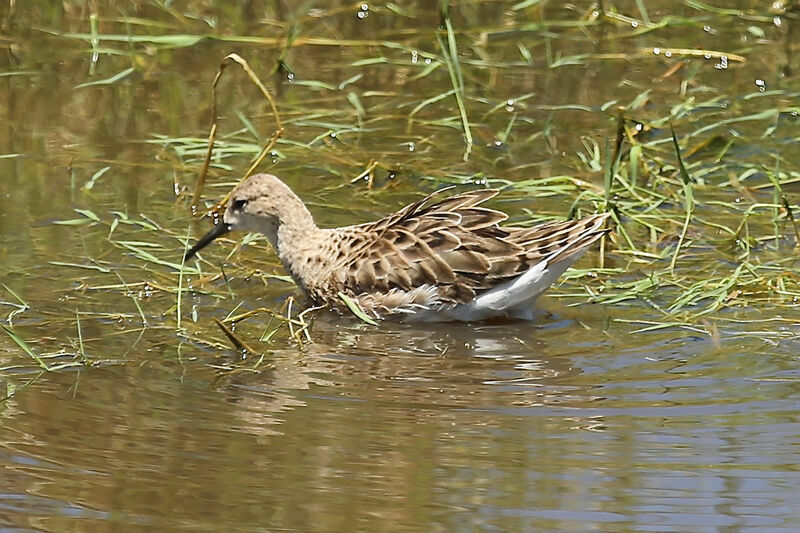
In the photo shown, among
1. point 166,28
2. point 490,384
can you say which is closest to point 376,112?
point 166,28

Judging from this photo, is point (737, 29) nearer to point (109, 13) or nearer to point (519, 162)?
point (519, 162)

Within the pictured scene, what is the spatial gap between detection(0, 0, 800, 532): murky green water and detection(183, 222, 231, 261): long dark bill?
5.0 inches

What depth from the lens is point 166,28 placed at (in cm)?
1202

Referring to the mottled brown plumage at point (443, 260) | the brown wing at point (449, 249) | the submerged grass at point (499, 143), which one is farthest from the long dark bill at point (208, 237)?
the brown wing at point (449, 249)

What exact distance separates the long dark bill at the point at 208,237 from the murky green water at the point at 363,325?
0.42 ft

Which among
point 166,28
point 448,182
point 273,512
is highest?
point 166,28

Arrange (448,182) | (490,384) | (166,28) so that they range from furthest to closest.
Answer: (166,28)
(448,182)
(490,384)

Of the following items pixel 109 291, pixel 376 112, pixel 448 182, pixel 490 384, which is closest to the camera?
pixel 490 384

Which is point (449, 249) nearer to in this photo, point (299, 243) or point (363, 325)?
point (363, 325)

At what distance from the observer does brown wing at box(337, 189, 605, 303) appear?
8.36 metres

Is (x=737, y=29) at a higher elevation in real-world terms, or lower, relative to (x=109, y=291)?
higher

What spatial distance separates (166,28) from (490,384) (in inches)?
225

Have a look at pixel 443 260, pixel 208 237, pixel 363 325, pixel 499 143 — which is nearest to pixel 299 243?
pixel 208 237

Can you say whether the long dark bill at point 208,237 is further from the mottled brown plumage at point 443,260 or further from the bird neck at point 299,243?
the bird neck at point 299,243
